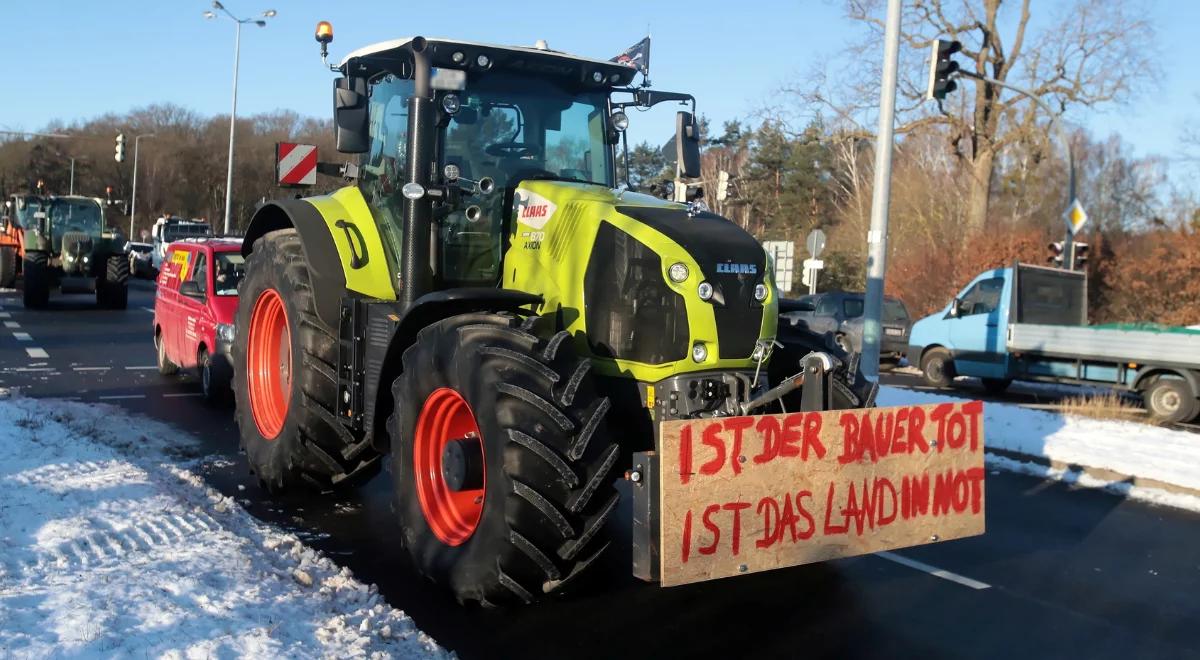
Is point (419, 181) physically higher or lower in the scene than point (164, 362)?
higher

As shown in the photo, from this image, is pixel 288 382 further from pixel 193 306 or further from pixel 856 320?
pixel 856 320

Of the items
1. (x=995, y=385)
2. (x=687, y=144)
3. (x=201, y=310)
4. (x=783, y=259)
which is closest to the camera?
(x=687, y=144)

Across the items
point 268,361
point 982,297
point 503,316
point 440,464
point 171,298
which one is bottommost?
point 440,464

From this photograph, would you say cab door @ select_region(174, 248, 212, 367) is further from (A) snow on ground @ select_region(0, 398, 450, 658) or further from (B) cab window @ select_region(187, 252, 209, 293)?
(A) snow on ground @ select_region(0, 398, 450, 658)

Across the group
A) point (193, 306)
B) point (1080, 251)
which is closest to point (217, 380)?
point (193, 306)

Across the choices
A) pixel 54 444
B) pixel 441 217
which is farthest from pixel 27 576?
pixel 54 444

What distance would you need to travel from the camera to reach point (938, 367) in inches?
742

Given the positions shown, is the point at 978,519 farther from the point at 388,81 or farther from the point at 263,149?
the point at 263,149

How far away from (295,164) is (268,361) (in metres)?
2.18

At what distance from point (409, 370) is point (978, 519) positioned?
316 centimetres

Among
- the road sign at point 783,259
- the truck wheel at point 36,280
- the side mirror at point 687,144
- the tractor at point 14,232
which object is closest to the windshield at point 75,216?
the tractor at point 14,232

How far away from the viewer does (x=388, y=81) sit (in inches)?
282

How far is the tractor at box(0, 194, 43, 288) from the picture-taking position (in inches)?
1055

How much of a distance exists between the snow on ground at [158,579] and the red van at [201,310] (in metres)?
3.66
